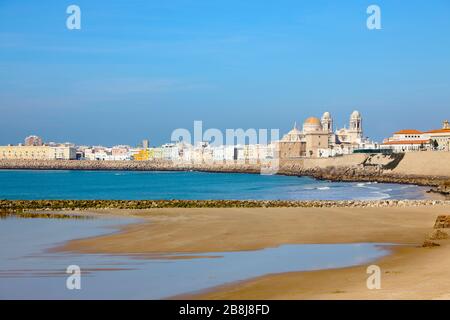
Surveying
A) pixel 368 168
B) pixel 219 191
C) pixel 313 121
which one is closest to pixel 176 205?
pixel 219 191

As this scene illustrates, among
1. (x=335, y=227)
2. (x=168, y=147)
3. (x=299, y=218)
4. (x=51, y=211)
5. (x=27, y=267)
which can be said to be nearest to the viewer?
(x=27, y=267)

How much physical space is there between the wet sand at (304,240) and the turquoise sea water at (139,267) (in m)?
0.60

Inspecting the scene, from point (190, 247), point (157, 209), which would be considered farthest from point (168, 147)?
point (190, 247)

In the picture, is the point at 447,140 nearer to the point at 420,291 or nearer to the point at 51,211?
the point at 51,211

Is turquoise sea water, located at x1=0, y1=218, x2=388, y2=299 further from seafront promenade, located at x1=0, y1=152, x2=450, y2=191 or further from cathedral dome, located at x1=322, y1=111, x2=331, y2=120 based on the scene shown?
cathedral dome, located at x1=322, y1=111, x2=331, y2=120

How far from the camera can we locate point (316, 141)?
117m

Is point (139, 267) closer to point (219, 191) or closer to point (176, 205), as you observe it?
point (176, 205)

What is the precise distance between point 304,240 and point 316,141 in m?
102

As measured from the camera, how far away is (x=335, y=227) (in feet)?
64.6

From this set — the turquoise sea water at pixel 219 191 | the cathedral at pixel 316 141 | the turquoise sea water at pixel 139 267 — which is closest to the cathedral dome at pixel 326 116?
the cathedral at pixel 316 141

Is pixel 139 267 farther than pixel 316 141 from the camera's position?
No

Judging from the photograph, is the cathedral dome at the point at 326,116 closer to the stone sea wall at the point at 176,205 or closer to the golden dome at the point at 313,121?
the golden dome at the point at 313,121
